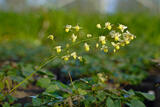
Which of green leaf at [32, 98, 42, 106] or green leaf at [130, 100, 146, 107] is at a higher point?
green leaf at [32, 98, 42, 106]

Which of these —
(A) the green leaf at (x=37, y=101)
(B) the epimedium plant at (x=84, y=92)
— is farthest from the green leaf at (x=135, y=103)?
(A) the green leaf at (x=37, y=101)

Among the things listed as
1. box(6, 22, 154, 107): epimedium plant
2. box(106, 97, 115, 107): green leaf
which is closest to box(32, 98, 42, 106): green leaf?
box(6, 22, 154, 107): epimedium plant

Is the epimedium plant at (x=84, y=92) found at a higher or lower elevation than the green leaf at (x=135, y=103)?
higher

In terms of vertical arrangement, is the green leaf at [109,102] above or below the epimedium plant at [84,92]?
below

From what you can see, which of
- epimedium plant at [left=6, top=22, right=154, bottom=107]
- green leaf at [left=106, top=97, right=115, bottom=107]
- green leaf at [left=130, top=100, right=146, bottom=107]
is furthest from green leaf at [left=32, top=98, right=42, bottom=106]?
green leaf at [left=130, top=100, right=146, bottom=107]

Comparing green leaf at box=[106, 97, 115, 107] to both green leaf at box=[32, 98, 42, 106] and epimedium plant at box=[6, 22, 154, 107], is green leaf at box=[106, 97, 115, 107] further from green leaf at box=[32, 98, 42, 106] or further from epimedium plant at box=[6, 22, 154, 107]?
green leaf at box=[32, 98, 42, 106]

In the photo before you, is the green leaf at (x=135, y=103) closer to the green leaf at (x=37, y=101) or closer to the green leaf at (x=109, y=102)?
the green leaf at (x=109, y=102)

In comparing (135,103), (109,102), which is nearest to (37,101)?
(109,102)

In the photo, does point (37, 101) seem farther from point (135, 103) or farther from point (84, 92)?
point (135, 103)

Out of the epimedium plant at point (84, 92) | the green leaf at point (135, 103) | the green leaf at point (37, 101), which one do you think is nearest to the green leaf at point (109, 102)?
the epimedium plant at point (84, 92)

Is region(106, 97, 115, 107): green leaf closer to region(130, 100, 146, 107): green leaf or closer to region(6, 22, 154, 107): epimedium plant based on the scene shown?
region(6, 22, 154, 107): epimedium plant

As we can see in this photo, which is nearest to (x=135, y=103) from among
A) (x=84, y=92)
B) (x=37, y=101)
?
(x=84, y=92)

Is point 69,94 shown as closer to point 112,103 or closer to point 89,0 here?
point 112,103
